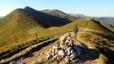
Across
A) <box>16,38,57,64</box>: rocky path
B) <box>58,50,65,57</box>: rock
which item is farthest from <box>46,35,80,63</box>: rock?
<box>16,38,57,64</box>: rocky path

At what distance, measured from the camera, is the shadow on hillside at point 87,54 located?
3076 inches

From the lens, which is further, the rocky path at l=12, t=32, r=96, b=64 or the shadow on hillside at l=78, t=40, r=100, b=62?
the shadow on hillside at l=78, t=40, r=100, b=62

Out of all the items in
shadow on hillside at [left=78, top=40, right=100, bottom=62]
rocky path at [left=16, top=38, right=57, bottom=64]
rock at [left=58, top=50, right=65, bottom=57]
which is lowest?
rocky path at [left=16, top=38, right=57, bottom=64]

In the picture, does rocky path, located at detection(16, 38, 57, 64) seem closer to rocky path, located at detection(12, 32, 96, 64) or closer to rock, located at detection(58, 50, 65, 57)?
rocky path, located at detection(12, 32, 96, 64)

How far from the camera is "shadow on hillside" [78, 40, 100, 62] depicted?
256 ft

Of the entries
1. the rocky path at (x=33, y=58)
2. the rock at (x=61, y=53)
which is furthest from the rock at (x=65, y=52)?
the rocky path at (x=33, y=58)

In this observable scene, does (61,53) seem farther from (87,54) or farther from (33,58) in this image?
(33,58)

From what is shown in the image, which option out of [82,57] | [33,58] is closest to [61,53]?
[82,57]

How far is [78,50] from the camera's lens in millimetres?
80438

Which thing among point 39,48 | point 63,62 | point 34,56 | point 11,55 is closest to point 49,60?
point 63,62

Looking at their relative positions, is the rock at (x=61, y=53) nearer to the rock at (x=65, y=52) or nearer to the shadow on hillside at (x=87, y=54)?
the rock at (x=65, y=52)

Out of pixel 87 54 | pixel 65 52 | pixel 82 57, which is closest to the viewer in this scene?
pixel 82 57

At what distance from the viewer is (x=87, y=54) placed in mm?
80500

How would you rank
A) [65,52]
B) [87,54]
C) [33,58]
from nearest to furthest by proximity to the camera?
[65,52]
[87,54]
[33,58]
